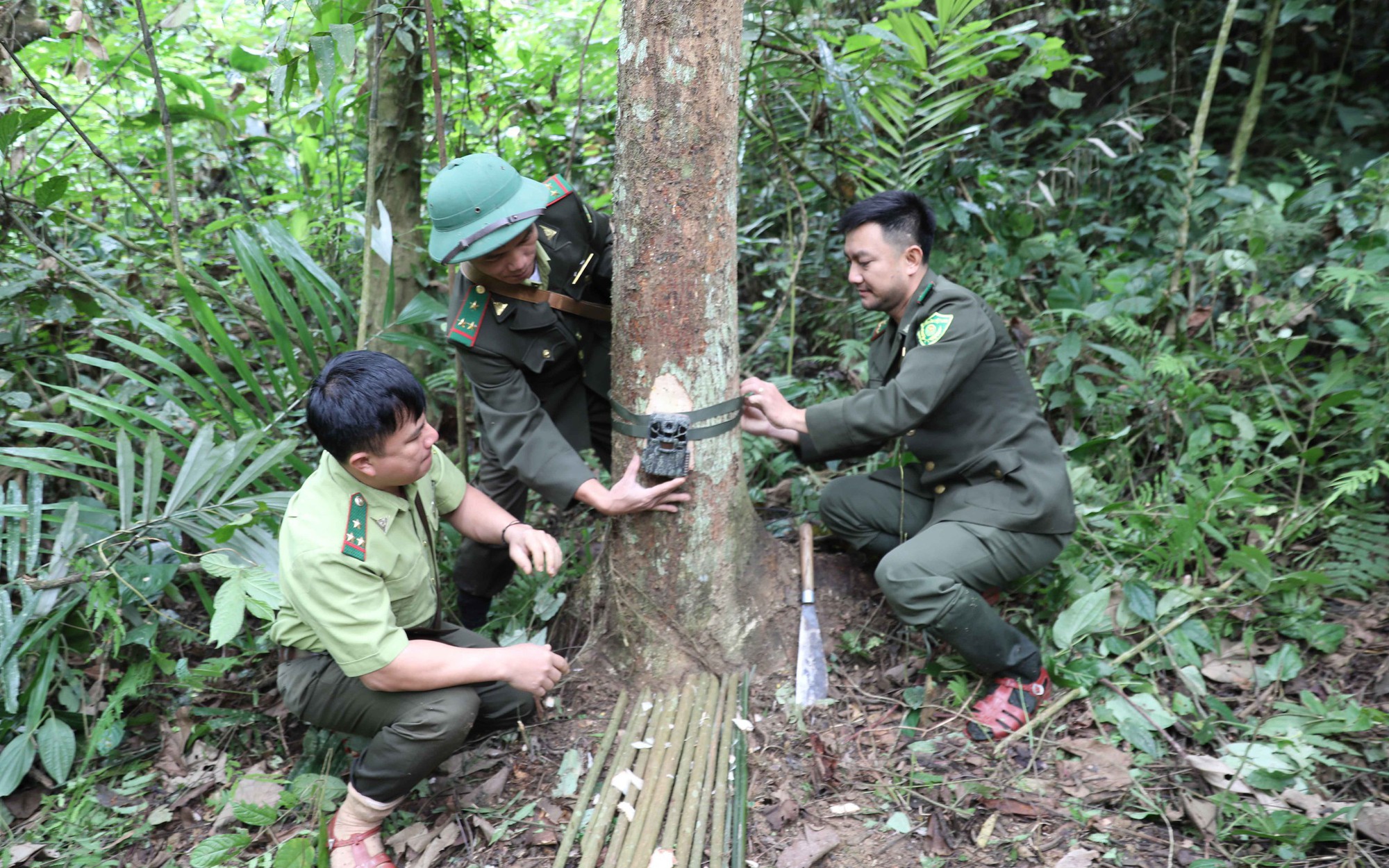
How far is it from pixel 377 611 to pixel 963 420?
6.94 ft

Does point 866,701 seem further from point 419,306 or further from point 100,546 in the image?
point 100,546

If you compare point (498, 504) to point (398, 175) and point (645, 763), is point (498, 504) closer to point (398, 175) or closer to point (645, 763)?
point (645, 763)

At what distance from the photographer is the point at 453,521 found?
3.09m

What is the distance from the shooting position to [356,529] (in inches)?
96.9

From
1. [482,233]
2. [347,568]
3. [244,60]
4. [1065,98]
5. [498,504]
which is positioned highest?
[244,60]

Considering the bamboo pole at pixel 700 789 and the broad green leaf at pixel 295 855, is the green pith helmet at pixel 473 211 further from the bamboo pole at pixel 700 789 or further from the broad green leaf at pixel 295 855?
the broad green leaf at pixel 295 855

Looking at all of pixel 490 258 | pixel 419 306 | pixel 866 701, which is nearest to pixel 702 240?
pixel 490 258

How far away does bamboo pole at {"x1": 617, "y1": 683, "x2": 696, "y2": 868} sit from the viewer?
2357 mm

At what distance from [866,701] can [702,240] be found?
1.72 metres

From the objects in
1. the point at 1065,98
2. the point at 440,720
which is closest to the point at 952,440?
the point at 440,720

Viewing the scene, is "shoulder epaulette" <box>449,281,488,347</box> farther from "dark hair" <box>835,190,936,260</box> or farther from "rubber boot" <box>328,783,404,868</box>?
"rubber boot" <box>328,783,404,868</box>

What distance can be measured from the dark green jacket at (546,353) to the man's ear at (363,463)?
0.67 meters

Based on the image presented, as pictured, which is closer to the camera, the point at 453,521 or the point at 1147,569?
the point at 453,521

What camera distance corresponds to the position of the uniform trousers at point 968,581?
9.49 feet
